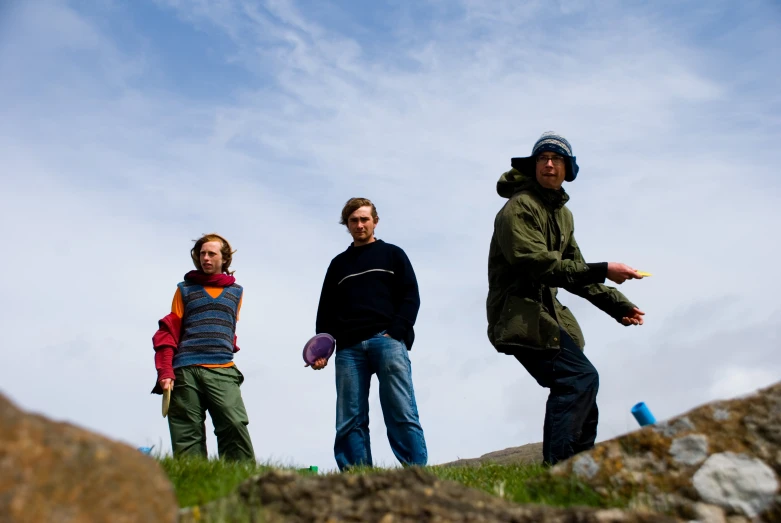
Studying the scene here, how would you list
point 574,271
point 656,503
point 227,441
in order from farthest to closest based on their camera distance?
point 227,441 < point 574,271 < point 656,503

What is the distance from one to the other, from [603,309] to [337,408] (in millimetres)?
2617

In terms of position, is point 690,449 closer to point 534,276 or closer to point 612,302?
point 534,276

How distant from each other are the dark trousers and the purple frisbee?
2021 mm

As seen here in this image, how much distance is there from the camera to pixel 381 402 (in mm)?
7398

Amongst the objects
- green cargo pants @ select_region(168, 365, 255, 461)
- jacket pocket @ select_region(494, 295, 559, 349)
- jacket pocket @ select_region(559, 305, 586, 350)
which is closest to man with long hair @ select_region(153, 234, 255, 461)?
green cargo pants @ select_region(168, 365, 255, 461)

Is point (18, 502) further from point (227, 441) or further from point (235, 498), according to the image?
point (227, 441)

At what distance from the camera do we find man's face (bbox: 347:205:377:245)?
7871mm

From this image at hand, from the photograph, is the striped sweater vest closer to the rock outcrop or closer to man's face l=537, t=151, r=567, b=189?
man's face l=537, t=151, r=567, b=189

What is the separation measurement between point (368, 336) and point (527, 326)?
1.75 m

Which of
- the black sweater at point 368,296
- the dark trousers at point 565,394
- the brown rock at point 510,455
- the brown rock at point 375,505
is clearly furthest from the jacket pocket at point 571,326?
the brown rock at point 510,455

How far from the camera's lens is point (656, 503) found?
4.22 m

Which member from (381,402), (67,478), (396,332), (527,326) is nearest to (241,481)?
(67,478)

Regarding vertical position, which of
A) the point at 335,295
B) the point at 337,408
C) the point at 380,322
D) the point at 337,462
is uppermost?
the point at 335,295

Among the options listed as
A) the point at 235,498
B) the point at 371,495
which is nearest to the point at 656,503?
the point at 371,495
